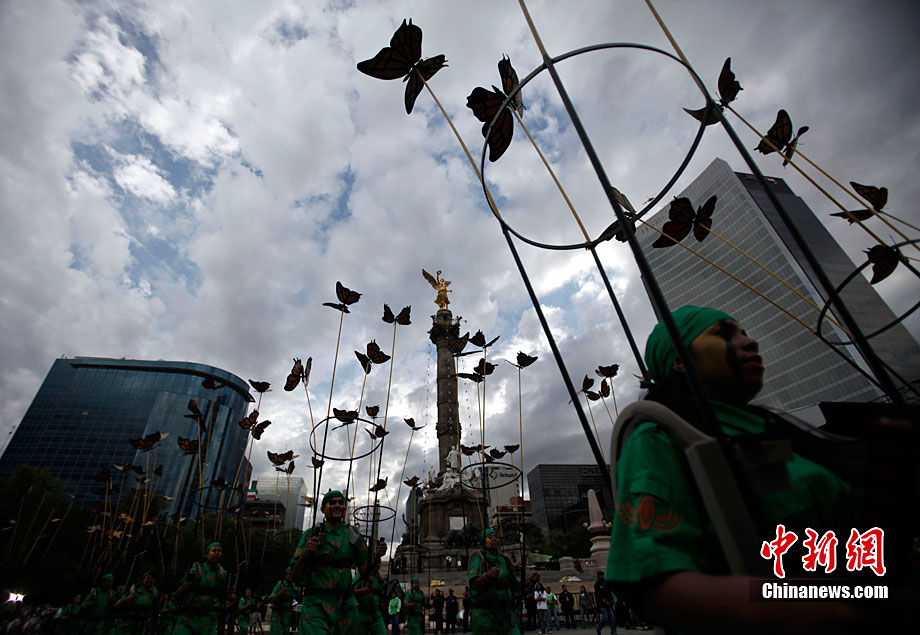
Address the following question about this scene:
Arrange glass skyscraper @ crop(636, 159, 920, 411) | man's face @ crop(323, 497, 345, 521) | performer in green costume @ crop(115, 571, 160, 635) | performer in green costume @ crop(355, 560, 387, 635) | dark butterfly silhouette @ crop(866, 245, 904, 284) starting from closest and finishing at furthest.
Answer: dark butterfly silhouette @ crop(866, 245, 904, 284) < man's face @ crop(323, 497, 345, 521) < performer in green costume @ crop(355, 560, 387, 635) < performer in green costume @ crop(115, 571, 160, 635) < glass skyscraper @ crop(636, 159, 920, 411)

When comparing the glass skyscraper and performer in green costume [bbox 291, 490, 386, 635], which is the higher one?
the glass skyscraper

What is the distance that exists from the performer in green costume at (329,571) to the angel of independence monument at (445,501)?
13483 mm

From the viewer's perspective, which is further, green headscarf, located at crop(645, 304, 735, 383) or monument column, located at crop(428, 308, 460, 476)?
monument column, located at crop(428, 308, 460, 476)

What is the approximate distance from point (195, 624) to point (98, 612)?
4.26 metres

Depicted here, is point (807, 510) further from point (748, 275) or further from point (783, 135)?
point (748, 275)

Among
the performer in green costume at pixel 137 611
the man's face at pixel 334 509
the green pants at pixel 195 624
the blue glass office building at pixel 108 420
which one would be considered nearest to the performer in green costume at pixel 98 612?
the performer in green costume at pixel 137 611

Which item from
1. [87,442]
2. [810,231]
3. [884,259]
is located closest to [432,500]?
[884,259]

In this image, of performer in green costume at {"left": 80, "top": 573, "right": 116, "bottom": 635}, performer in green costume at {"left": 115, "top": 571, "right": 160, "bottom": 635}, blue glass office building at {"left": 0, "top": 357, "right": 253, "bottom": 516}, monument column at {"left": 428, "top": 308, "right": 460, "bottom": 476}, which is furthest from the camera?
blue glass office building at {"left": 0, "top": 357, "right": 253, "bottom": 516}

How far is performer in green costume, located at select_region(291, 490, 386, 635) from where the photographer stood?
4035 millimetres

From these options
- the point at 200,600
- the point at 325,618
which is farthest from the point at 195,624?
the point at 325,618

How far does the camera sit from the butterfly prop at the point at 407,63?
2211 mm

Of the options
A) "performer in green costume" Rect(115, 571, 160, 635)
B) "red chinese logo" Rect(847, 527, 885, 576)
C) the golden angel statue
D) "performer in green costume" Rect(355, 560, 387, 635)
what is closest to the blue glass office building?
the golden angel statue

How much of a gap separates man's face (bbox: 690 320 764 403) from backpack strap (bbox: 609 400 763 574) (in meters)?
0.28

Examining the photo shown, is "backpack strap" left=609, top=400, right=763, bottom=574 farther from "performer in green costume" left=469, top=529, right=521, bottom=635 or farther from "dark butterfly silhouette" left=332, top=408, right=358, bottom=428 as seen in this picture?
"dark butterfly silhouette" left=332, top=408, right=358, bottom=428
